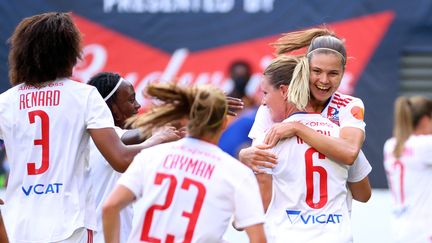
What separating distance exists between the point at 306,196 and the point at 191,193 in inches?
35.1

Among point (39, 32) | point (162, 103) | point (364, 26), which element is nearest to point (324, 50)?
point (162, 103)

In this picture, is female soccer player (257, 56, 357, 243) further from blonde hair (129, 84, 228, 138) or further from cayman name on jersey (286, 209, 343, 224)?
blonde hair (129, 84, 228, 138)

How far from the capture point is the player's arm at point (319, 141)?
517 cm

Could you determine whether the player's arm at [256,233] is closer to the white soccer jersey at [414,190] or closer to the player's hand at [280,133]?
the player's hand at [280,133]

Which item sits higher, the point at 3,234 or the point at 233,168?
the point at 233,168

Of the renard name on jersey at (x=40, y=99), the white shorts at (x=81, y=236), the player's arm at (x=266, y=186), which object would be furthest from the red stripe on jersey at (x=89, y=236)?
the player's arm at (x=266, y=186)

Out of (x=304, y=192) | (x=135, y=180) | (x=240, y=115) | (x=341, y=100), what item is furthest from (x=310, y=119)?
(x=240, y=115)

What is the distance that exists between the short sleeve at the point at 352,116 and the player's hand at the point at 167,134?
0.79 meters

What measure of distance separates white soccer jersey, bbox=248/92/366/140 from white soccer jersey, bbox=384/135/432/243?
4037mm

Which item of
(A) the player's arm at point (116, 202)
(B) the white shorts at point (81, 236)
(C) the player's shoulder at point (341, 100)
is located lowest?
(B) the white shorts at point (81, 236)

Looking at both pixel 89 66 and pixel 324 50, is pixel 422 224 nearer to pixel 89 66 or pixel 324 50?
pixel 324 50

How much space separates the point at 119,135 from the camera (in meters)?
5.83

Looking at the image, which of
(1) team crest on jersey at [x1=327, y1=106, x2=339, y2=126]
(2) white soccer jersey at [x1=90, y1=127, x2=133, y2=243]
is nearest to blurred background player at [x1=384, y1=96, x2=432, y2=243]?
(1) team crest on jersey at [x1=327, y1=106, x2=339, y2=126]

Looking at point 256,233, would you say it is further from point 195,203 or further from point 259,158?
point 259,158
